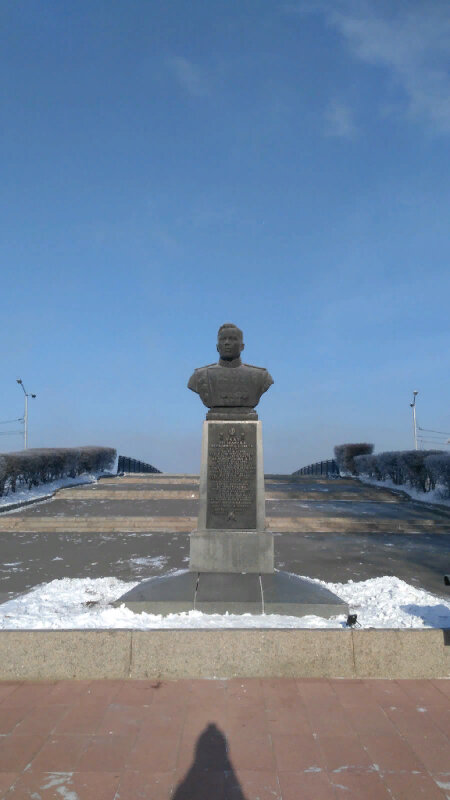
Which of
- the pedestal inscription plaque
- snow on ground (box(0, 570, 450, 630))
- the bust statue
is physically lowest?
snow on ground (box(0, 570, 450, 630))

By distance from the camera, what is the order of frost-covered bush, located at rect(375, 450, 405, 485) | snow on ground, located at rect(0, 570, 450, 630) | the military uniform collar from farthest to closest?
frost-covered bush, located at rect(375, 450, 405, 485), the military uniform collar, snow on ground, located at rect(0, 570, 450, 630)

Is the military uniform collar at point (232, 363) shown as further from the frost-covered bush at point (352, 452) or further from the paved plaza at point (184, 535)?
the frost-covered bush at point (352, 452)

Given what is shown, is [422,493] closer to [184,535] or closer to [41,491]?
[184,535]

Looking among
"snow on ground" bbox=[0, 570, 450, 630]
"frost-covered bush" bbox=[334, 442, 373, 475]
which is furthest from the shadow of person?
"frost-covered bush" bbox=[334, 442, 373, 475]

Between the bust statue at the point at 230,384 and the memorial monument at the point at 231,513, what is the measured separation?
Answer: 0.01m

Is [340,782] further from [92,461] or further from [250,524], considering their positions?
[92,461]

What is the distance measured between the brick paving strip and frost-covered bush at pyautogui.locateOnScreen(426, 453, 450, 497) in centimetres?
1363

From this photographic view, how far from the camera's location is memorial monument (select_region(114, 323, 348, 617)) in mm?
5512

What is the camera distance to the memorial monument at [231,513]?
18.1 ft

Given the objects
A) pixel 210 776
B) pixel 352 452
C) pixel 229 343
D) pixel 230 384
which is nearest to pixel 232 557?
pixel 230 384

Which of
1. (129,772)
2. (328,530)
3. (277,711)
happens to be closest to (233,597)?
(277,711)

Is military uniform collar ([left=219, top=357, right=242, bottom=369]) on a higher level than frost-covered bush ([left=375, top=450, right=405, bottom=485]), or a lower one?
higher

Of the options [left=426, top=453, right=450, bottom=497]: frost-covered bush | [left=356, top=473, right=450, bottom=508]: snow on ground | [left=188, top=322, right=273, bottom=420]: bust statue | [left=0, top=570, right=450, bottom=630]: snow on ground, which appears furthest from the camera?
[left=356, top=473, right=450, bottom=508]: snow on ground

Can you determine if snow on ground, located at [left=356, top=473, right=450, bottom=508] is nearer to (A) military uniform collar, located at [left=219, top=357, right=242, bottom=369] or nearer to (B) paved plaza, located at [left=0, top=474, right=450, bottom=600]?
(B) paved plaza, located at [left=0, top=474, right=450, bottom=600]
